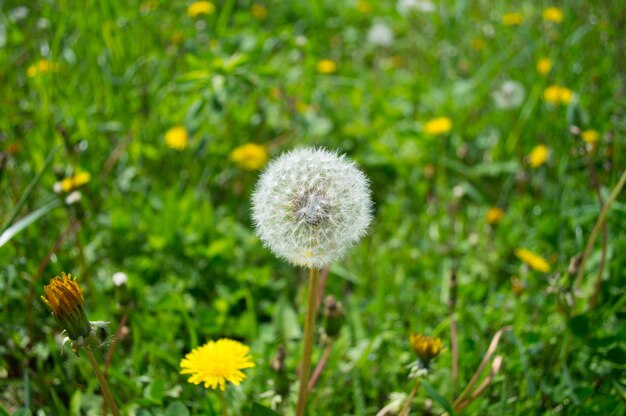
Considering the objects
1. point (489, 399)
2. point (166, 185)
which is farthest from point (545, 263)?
point (166, 185)

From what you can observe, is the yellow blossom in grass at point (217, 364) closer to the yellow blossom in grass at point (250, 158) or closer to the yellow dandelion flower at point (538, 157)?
the yellow blossom in grass at point (250, 158)

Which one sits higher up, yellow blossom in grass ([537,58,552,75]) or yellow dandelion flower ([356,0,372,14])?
yellow dandelion flower ([356,0,372,14])

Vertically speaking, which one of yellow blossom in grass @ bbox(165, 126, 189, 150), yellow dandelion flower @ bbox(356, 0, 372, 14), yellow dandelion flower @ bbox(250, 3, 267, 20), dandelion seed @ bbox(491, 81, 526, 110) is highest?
yellow dandelion flower @ bbox(356, 0, 372, 14)

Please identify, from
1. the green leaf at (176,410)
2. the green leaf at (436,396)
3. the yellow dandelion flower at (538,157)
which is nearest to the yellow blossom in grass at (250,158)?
the yellow dandelion flower at (538,157)

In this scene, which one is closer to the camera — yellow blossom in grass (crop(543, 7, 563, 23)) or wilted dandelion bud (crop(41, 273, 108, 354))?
wilted dandelion bud (crop(41, 273, 108, 354))

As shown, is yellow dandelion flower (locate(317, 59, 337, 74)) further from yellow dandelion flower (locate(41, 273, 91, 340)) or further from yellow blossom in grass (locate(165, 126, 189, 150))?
yellow dandelion flower (locate(41, 273, 91, 340))

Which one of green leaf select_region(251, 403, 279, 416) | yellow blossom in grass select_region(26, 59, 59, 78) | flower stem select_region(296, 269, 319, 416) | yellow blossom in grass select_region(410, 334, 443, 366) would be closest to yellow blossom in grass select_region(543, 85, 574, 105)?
yellow blossom in grass select_region(410, 334, 443, 366)

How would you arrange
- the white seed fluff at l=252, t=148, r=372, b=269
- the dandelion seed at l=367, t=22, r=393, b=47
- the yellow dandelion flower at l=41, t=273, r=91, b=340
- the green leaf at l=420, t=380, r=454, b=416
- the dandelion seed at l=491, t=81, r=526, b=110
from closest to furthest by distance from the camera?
1. the yellow dandelion flower at l=41, t=273, r=91, b=340
2. the white seed fluff at l=252, t=148, r=372, b=269
3. the green leaf at l=420, t=380, r=454, b=416
4. the dandelion seed at l=491, t=81, r=526, b=110
5. the dandelion seed at l=367, t=22, r=393, b=47
